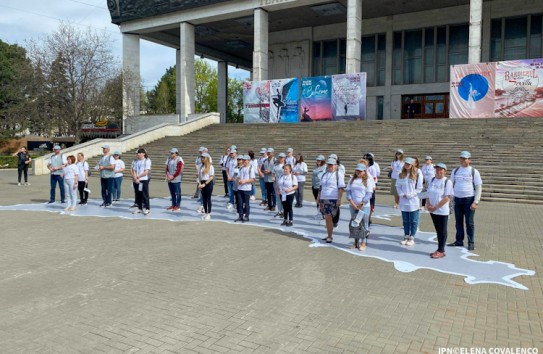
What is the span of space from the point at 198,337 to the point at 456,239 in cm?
577

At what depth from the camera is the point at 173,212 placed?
11.4m

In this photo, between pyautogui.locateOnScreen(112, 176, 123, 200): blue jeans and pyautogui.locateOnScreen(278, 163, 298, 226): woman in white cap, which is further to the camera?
pyautogui.locateOnScreen(112, 176, 123, 200): blue jeans

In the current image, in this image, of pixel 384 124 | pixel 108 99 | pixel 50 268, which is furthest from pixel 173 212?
pixel 108 99

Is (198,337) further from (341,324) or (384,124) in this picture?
(384,124)

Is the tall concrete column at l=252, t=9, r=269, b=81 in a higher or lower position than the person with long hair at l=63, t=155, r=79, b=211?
higher

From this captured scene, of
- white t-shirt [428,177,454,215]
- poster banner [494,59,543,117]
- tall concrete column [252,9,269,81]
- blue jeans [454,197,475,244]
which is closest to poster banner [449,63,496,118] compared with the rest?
poster banner [494,59,543,117]

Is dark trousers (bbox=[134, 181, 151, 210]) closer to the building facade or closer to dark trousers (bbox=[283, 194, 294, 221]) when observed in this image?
dark trousers (bbox=[283, 194, 294, 221])

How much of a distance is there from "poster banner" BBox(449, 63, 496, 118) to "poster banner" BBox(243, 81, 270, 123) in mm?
12860

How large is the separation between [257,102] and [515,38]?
22.4 m

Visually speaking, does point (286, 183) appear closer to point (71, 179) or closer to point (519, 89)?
point (71, 179)

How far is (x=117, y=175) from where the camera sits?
1272 centimetres

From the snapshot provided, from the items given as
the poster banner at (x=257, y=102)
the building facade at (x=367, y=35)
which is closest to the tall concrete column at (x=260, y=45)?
the building facade at (x=367, y=35)

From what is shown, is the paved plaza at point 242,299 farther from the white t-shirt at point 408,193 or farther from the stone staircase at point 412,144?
the stone staircase at point 412,144

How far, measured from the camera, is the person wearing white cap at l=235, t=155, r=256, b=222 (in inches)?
386
